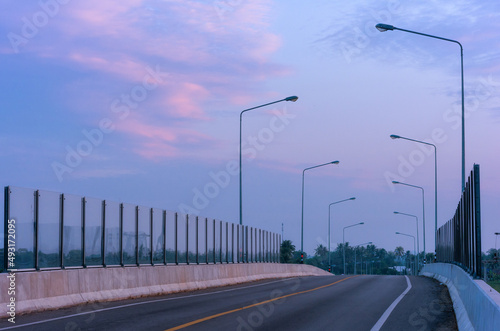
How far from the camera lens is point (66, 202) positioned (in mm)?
19422

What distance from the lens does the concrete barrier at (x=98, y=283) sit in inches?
615

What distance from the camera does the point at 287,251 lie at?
486 feet

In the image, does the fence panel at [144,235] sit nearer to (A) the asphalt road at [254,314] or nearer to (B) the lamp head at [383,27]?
(A) the asphalt road at [254,314]

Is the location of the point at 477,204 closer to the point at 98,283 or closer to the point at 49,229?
the point at 98,283

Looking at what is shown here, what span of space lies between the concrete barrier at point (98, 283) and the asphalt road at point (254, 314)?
1.50 ft

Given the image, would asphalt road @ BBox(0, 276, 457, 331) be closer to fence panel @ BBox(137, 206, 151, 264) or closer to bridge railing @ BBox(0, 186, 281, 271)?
bridge railing @ BBox(0, 186, 281, 271)

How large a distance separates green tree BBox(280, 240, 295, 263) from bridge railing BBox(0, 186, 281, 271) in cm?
10708

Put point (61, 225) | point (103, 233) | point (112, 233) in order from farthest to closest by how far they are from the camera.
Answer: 1. point (112, 233)
2. point (103, 233)
3. point (61, 225)

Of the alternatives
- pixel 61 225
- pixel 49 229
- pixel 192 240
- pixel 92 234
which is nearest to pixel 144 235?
pixel 92 234

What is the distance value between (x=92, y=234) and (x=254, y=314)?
23.3 feet

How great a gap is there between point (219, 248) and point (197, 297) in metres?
14.9

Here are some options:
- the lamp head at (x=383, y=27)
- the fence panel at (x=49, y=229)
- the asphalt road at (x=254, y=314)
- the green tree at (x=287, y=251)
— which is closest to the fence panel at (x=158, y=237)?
the asphalt road at (x=254, y=314)

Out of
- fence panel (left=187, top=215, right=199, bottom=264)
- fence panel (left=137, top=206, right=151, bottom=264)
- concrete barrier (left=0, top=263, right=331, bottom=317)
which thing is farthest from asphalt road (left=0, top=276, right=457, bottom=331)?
fence panel (left=187, top=215, right=199, bottom=264)

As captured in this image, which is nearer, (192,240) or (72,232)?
(72,232)
